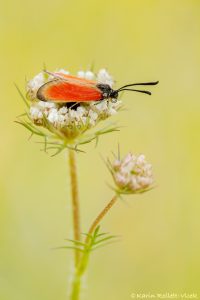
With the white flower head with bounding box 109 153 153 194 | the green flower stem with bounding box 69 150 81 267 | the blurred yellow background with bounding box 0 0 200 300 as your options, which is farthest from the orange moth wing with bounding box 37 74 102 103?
the blurred yellow background with bounding box 0 0 200 300

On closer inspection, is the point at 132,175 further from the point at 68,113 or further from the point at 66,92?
the point at 66,92

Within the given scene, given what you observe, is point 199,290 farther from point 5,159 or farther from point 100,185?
point 5,159

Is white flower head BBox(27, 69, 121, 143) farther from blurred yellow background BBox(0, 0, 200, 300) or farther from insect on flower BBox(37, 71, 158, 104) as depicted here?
blurred yellow background BBox(0, 0, 200, 300)

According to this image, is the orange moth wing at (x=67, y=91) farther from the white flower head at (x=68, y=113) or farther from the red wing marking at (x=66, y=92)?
the white flower head at (x=68, y=113)

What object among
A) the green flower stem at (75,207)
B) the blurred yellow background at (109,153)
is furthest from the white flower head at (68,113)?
the blurred yellow background at (109,153)

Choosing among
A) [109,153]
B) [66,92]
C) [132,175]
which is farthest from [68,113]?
[109,153]

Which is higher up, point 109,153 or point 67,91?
point 109,153
